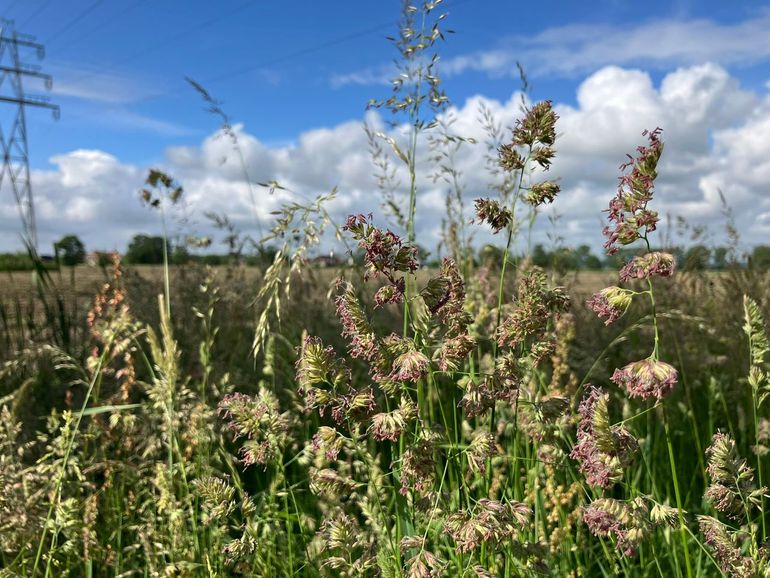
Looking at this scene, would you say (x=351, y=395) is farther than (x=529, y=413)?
No

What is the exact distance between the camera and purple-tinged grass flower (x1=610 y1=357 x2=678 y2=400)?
1.46m

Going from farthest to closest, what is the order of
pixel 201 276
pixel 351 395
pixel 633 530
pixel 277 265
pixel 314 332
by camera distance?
1. pixel 201 276
2. pixel 314 332
3. pixel 277 265
4. pixel 351 395
5. pixel 633 530

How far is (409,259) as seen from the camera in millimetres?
1589

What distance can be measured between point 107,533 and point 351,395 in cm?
202

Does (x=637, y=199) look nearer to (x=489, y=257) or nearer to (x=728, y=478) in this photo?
(x=728, y=478)

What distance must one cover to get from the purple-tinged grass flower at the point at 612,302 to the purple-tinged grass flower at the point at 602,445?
177 mm

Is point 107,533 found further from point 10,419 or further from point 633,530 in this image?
point 633,530

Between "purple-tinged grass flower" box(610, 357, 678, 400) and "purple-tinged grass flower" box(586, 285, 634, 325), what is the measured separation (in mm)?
121

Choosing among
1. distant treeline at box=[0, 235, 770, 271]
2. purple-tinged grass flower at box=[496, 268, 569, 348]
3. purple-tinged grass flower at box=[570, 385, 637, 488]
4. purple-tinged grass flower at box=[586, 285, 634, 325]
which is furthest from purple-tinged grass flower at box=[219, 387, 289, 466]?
distant treeline at box=[0, 235, 770, 271]

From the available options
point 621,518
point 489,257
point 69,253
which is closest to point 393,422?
point 621,518

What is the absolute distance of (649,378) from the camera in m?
1.48

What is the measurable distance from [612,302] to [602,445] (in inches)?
12.5

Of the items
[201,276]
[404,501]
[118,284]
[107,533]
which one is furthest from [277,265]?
[201,276]

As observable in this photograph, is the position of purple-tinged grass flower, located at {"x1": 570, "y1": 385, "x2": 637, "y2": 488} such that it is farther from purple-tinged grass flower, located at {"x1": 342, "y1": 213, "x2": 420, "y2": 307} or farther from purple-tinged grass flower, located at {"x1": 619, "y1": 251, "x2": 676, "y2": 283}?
purple-tinged grass flower, located at {"x1": 342, "y1": 213, "x2": 420, "y2": 307}
